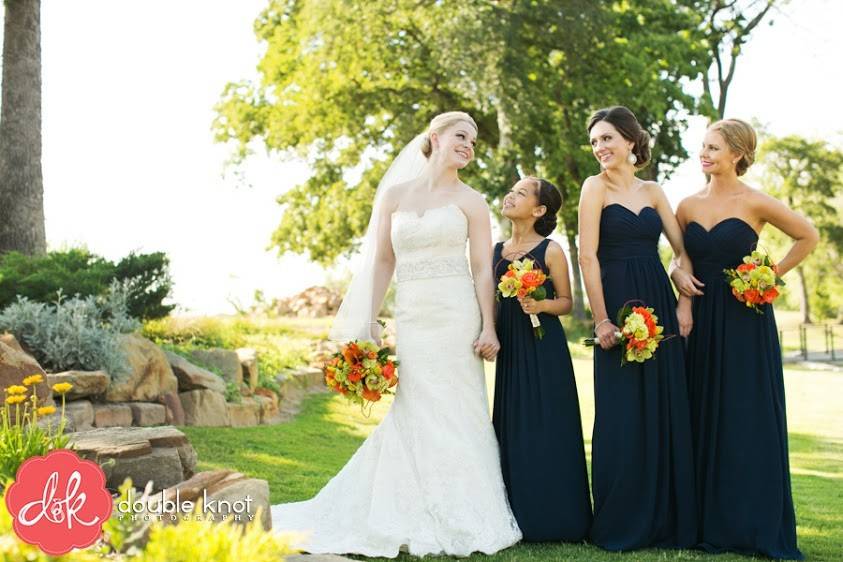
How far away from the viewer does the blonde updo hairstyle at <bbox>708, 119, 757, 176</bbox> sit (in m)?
5.56

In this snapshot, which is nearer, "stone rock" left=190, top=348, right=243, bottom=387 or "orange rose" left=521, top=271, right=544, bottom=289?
"orange rose" left=521, top=271, right=544, bottom=289

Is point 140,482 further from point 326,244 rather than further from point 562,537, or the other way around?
point 326,244

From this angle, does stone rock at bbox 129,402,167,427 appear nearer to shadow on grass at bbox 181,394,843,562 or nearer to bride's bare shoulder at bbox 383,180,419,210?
shadow on grass at bbox 181,394,843,562

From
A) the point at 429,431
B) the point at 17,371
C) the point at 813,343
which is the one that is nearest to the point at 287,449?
the point at 17,371

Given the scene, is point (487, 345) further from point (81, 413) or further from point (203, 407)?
point (203, 407)

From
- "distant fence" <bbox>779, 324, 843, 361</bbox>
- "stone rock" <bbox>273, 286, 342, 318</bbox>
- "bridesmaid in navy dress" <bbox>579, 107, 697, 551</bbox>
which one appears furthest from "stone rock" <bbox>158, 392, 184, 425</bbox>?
"distant fence" <bbox>779, 324, 843, 361</bbox>

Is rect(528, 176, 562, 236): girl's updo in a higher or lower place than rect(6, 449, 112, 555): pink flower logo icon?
higher

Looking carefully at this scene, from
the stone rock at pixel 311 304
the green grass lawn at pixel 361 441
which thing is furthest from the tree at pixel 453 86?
the green grass lawn at pixel 361 441

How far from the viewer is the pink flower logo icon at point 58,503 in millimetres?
3326

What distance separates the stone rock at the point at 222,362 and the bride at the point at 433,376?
6.37 meters

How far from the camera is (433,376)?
5.71m

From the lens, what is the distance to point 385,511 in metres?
5.50

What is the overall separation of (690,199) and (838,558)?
2313mm

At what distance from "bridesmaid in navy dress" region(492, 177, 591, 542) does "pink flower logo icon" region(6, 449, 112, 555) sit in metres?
2.82
